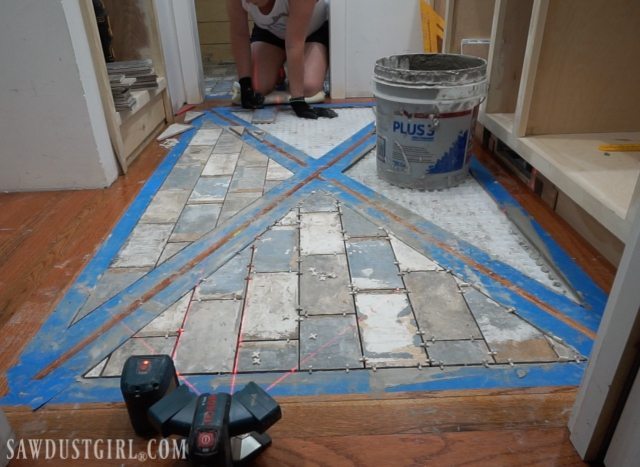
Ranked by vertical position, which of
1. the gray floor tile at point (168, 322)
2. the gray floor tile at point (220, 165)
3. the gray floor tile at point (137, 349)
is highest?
A: the gray floor tile at point (220, 165)

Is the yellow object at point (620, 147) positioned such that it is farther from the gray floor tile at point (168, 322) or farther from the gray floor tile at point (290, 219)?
the gray floor tile at point (168, 322)

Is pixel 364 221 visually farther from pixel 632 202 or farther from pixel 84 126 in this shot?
pixel 84 126

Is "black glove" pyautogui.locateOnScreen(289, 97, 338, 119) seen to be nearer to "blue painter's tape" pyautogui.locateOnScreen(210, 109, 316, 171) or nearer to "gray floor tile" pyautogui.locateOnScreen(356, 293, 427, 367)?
"blue painter's tape" pyautogui.locateOnScreen(210, 109, 316, 171)

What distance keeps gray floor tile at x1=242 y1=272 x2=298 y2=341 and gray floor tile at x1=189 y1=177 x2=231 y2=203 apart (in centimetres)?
51

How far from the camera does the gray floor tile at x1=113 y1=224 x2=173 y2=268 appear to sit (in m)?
1.26

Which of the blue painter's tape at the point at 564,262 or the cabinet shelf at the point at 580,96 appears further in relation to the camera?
→ the cabinet shelf at the point at 580,96

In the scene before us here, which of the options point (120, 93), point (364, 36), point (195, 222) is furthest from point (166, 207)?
point (364, 36)

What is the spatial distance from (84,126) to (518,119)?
145 cm

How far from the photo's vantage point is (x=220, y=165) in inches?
73.6

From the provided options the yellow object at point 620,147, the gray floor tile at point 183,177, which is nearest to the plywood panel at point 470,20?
the yellow object at point 620,147

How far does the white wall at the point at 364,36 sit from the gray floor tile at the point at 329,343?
214cm

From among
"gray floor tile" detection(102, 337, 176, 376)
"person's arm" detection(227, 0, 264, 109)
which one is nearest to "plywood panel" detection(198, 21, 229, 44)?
"person's arm" detection(227, 0, 264, 109)

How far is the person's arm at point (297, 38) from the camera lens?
2.34 m

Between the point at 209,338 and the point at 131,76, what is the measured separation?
1580 mm
